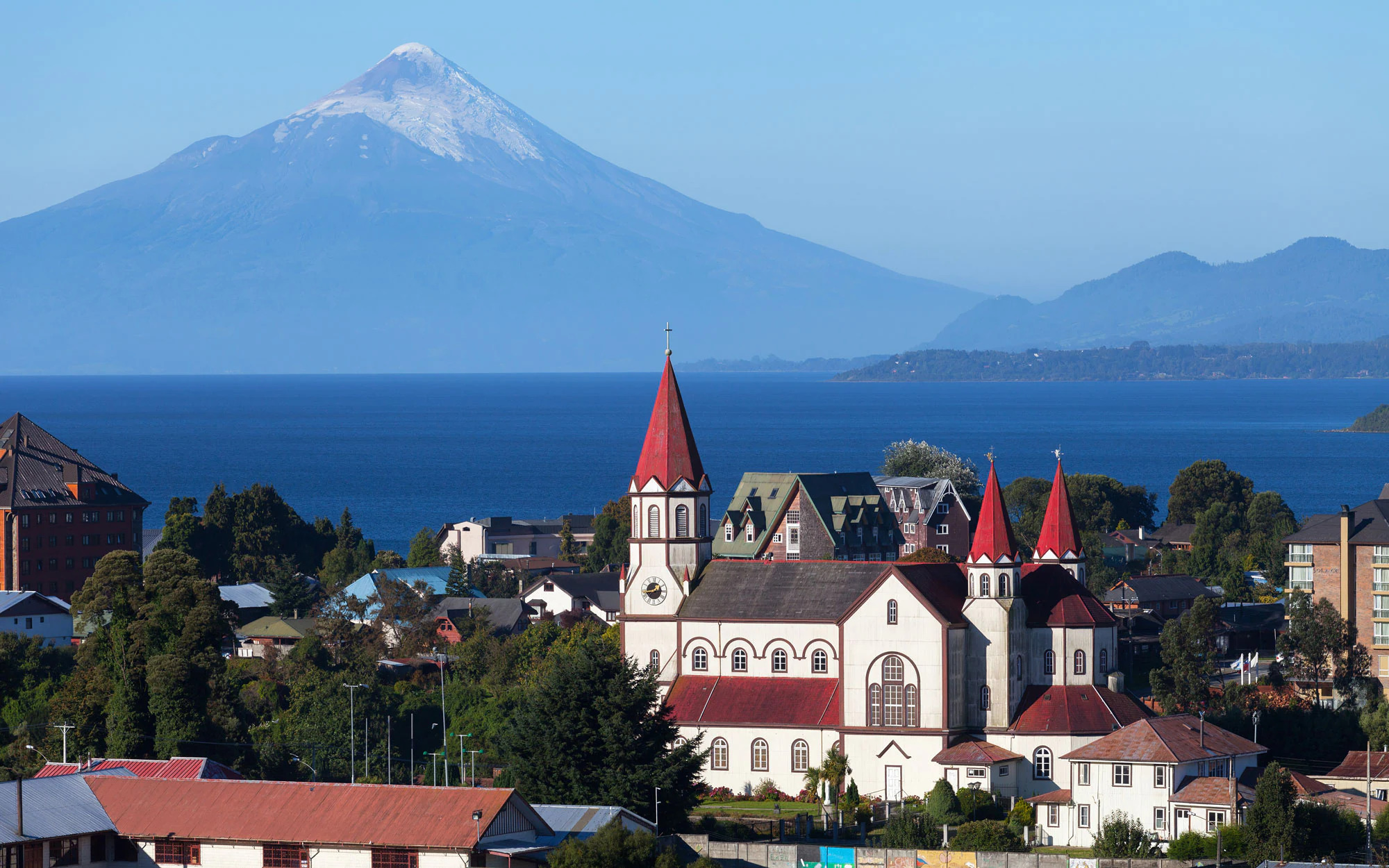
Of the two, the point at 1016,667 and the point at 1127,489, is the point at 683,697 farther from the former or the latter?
the point at 1127,489

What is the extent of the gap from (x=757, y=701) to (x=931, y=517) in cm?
3867

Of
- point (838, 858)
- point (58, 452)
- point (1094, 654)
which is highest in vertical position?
point (58, 452)

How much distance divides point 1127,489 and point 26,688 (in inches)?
3250

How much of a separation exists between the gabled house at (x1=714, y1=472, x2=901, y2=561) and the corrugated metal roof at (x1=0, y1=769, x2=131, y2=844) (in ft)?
156

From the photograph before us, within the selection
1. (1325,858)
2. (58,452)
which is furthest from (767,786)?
(58,452)

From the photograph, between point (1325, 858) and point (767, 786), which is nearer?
point (1325, 858)

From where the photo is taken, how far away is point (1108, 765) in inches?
2285

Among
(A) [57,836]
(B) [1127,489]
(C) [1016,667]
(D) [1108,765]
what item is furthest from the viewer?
Answer: (B) [1127,489]

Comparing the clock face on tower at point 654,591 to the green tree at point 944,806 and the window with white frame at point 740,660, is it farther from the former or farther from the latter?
the green tree at point 944,806

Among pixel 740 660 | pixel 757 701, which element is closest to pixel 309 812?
pixel 757 701

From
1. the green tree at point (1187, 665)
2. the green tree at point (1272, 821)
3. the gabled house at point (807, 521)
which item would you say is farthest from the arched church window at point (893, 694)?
the gabled house at point (807, 521)

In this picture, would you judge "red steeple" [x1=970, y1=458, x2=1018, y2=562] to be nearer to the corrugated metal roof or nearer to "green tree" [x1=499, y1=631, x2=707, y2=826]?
"green tree" [x1=499, y1=631, x2=707, y2=826]

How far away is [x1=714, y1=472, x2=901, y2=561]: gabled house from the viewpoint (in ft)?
310

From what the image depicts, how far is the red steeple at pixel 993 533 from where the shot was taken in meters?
64.4
